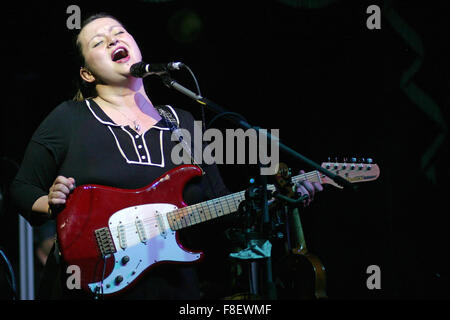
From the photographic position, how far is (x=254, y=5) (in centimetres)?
328

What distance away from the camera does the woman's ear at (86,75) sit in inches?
91.0

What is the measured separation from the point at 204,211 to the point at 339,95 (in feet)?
5.59

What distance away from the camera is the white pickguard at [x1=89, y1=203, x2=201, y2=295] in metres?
1.85

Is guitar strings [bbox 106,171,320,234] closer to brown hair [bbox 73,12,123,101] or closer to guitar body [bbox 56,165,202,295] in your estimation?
guitar body [bbox 56,165,202,295]

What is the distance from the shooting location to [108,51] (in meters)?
2.23

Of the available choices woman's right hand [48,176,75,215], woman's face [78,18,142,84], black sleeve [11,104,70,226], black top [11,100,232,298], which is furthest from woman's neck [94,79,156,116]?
woman's right hand [48,176,75,215]

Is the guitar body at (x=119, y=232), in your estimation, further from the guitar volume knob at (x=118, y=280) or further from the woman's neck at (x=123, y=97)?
the woman's neck at (x=123, y=97)

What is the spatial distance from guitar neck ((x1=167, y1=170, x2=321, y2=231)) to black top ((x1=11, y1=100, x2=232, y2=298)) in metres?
0.20

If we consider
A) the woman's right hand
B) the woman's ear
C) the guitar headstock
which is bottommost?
the woman's right hand

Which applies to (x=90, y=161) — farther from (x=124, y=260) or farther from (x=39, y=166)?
(x=124, y=260)
